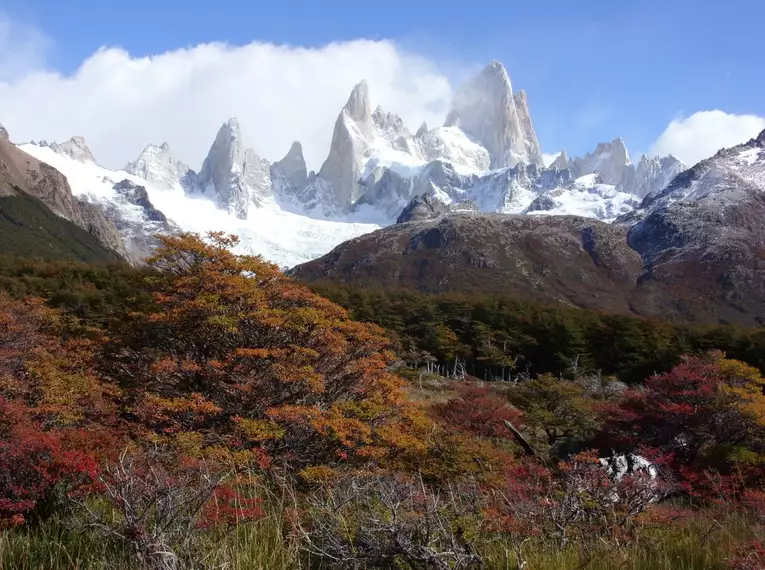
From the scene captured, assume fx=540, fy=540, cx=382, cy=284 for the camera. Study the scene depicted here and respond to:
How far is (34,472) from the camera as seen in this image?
446 centimetres

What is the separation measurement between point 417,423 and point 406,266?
380 ft

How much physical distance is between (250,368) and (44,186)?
6121 inches

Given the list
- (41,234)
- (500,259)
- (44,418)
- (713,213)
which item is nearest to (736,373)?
(44,418)

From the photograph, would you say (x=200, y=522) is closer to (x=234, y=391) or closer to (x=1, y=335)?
(x=234, y=391)

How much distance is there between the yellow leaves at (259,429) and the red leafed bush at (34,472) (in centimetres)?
439

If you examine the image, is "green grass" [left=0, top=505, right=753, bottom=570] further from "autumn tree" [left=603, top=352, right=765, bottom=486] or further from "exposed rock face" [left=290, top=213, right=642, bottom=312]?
"exposed rock face" [left=290, top=213, right=642, bottom=312]

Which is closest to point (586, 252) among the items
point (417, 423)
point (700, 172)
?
point (700, 172)

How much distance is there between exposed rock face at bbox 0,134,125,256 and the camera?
134m

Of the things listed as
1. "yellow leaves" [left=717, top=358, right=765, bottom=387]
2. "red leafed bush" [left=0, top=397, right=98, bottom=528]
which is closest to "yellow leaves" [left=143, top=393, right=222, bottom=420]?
"red leafed bush" [left=0, top=397, right=98, bottom=528]

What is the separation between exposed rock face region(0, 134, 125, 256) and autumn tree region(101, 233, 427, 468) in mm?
141952

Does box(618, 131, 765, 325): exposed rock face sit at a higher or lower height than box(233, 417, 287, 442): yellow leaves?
higher

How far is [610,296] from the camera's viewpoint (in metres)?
105

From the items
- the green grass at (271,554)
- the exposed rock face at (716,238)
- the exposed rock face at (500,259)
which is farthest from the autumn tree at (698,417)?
the exposed rock face at (716,238)

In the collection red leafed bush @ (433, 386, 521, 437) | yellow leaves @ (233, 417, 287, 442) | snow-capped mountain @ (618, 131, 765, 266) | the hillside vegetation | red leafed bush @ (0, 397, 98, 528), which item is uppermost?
snow-capped mountain @ (618, 131, 765, 266)
